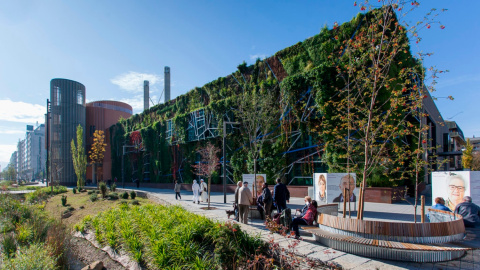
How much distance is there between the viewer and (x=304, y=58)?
73.0 ft

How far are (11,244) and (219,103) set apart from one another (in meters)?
21.3

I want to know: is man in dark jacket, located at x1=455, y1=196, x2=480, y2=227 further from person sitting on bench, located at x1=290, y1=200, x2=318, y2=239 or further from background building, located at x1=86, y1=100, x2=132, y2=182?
background building, located at x1=86, y1=100, x2=132, y2=182

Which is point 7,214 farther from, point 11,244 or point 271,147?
point 271,147

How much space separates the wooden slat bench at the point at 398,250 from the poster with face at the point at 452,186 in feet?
13.2

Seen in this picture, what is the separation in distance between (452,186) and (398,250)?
5448 millimetres

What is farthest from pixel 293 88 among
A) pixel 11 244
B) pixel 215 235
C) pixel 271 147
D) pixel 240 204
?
pixel 11 244

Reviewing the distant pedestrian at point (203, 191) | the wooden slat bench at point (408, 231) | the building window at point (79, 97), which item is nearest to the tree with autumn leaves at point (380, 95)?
the wooden slat bench at point (408, 231)

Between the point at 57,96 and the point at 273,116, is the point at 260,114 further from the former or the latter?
the point at 57,96

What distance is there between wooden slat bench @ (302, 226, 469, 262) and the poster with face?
403cm

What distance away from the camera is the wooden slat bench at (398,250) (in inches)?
219

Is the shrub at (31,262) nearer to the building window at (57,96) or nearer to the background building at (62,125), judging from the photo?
the background building at (62,125)

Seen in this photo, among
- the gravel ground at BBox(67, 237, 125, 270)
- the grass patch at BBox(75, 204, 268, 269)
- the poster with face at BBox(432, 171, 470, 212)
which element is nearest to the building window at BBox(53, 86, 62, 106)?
the gravel ground at BBox(67, 237, 125, 270)

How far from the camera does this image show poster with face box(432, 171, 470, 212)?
916 cm

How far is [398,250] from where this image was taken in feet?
18.7
